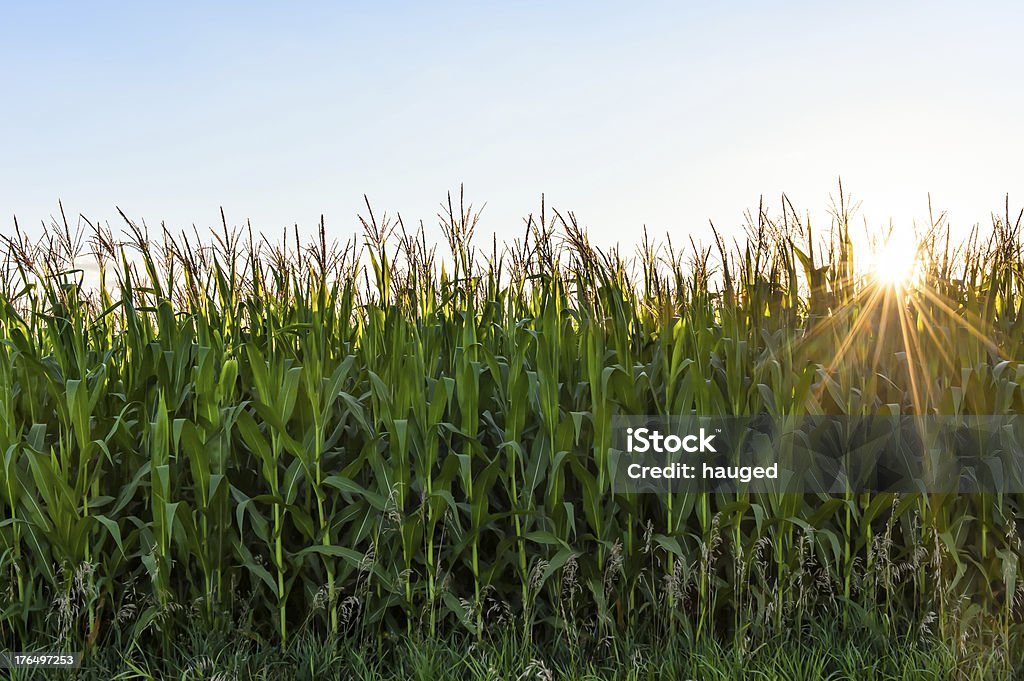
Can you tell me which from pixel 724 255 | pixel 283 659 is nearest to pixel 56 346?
pixel 283 659

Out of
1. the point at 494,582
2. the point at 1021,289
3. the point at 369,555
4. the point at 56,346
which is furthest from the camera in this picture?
the point at 1021,289

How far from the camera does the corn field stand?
145 inches

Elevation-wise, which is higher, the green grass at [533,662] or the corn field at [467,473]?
the corn field at [467,473]

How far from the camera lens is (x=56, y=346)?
13.6 feet

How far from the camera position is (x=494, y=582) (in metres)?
3.87

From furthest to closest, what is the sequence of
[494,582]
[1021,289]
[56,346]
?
[1021,289] < [56,346] < [494,582]

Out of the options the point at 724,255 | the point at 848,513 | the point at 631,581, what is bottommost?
the point at 631,581

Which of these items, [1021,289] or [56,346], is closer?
[56,346]

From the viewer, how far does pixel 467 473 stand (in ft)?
12.0

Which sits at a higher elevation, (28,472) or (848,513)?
(28,472)

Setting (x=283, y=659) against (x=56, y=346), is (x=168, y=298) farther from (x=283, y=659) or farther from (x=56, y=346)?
(x=283, y=659)

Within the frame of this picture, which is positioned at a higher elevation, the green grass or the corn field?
the corn field

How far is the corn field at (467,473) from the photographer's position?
369 centimetres

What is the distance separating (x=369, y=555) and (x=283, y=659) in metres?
0.59
